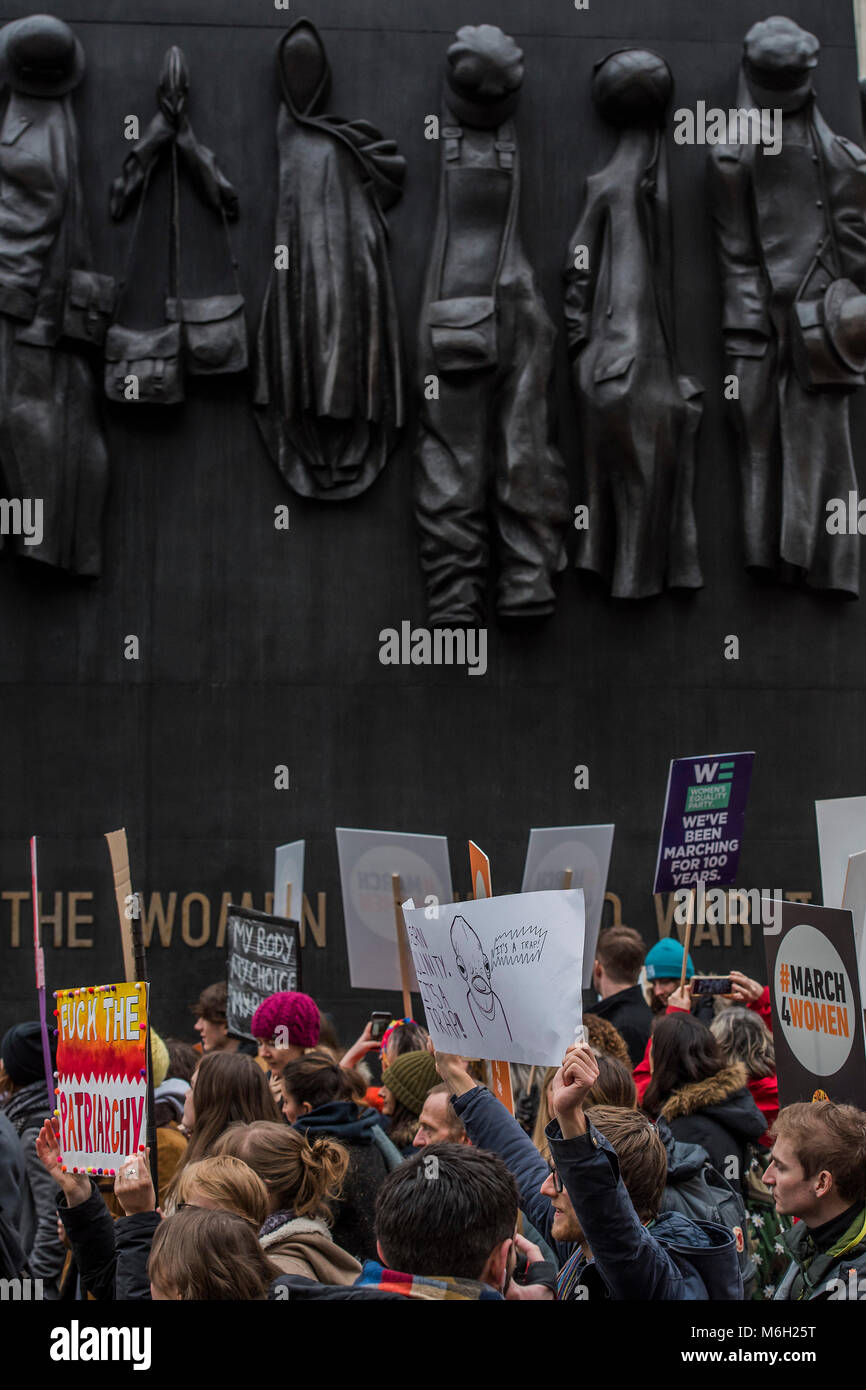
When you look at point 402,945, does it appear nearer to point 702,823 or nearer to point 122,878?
point 702,823

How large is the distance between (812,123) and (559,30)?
2.05 m

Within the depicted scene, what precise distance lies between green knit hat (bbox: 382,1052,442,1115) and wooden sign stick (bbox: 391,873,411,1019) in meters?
2.23

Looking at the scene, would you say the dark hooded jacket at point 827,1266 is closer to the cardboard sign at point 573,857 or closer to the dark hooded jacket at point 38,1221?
the dark hooded jacket at point 38,1221

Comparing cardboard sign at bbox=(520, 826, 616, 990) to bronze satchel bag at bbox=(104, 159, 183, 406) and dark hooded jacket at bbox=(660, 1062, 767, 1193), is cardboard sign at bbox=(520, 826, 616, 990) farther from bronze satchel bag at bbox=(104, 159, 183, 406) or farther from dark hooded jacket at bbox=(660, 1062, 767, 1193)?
bronze satchel bag at bbox=(104, 159, 183, 406)

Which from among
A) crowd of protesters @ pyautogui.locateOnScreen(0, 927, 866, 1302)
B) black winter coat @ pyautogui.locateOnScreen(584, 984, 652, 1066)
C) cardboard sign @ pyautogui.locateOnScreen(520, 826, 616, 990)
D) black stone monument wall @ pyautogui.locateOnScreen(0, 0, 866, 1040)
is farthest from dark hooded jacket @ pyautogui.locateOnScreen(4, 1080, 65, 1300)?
black stone monument wall @ pyautogui.locateOnScreen(0, 0, 866, 1040)

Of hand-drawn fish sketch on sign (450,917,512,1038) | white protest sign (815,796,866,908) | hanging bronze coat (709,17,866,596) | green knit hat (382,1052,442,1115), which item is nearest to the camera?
hand-drawn fish sketch on sign (450,917,512,1038)

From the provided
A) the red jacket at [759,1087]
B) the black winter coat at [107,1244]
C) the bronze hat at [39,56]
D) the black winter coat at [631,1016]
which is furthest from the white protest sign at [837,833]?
the bronze hat at [39,56]

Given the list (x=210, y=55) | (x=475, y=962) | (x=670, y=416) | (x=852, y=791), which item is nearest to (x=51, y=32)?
(x=210, y=55)

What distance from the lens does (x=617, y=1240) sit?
3156mm

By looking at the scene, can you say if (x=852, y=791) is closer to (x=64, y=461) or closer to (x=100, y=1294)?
(x=64, y=461)

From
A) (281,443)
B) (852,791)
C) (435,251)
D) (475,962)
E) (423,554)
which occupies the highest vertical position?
(435,251)

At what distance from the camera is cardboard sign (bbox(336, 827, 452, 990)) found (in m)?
8.15

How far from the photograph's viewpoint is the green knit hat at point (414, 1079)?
17.5 ft

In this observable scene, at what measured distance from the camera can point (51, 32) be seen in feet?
39.7
